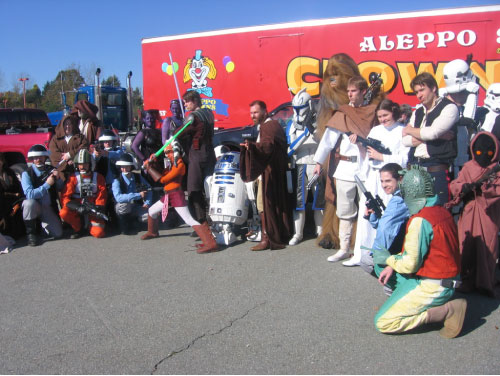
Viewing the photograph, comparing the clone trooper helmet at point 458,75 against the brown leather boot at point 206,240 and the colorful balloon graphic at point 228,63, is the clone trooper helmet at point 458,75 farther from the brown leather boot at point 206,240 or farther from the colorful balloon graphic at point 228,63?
the colorful balloon graphic at point 228,63

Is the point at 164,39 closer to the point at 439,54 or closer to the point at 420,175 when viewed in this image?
the point at 439,54

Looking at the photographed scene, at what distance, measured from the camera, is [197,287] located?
4699 millimetres

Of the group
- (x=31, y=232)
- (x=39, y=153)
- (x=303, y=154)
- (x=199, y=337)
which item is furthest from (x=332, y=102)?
(x=31, y=232)

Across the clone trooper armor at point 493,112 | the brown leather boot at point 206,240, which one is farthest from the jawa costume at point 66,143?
the clone trooper armor at point 493,112

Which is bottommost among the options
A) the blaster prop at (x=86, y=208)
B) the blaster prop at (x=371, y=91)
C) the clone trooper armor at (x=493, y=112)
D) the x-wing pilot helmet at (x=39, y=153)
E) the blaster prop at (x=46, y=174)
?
the blaster prop at (x=86, y=208)

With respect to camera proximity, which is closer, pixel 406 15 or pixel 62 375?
pixel 62 375

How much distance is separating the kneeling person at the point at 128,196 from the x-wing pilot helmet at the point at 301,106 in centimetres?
249

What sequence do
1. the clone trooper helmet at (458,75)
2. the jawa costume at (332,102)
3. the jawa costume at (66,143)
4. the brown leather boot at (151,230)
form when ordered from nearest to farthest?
the clone trooper helmet at (458,75) → the jawa costume at (332,102) → the brown leather boot at (151,230) → the jawa costume at (66,143)

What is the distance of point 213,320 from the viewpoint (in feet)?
12.9

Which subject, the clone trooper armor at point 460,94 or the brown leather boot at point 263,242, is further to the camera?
the brown leather boot at point 263,242

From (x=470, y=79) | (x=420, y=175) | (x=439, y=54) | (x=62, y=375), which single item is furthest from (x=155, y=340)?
(x=439, y=54)

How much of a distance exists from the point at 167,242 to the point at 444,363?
4093 millimetres

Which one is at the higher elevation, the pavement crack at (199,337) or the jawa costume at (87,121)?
the jawa costume at (87,121)

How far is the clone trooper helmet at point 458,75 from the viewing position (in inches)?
197
